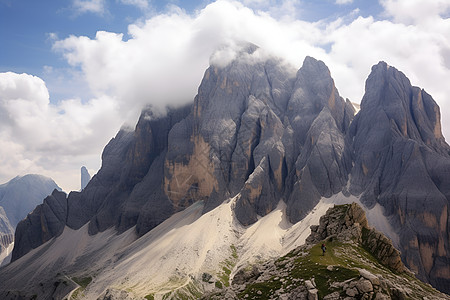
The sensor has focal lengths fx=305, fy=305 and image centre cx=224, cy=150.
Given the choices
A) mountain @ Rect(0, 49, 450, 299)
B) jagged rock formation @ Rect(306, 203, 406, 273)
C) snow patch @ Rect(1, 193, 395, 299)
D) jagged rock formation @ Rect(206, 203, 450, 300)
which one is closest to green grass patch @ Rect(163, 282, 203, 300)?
snow patch @ Rect(1, 193, 395, 299)

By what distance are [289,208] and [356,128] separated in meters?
55.9

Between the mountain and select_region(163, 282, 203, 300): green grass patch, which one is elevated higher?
the mountain

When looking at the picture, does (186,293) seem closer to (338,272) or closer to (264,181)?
(264,181)

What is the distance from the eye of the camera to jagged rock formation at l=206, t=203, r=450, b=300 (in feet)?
95.7

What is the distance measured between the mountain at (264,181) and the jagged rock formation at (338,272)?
7008 centimetres

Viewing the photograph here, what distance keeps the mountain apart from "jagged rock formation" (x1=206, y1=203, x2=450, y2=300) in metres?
70.1

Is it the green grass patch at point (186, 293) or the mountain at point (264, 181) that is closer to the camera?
the green grass patch at point (186, 293)

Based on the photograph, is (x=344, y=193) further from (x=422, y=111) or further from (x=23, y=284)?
(x=23, y=284)

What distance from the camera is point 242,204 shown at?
472ft

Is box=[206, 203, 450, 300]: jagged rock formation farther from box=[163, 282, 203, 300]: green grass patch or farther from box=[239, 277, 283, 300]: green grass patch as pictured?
box=[163, 282, 203, 300]: green grass patch

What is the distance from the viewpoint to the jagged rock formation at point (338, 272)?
29156 mm

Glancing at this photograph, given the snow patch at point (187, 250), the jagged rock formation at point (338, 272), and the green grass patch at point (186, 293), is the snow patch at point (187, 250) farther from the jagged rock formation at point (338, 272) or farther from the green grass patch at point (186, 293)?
the jagged rock formation at point (338, 272)

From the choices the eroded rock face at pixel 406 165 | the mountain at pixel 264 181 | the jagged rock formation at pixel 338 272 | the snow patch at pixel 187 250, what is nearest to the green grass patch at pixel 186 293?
Result: the snow patch at pixel 187 250

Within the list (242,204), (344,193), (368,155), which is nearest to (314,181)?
(344,193)
